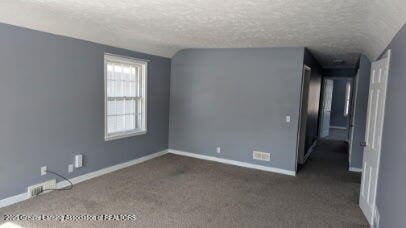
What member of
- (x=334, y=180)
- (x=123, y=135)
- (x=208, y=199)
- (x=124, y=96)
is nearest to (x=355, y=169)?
(x=334, y=180)

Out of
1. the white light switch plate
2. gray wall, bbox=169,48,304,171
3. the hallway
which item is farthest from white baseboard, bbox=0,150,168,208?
the hallway

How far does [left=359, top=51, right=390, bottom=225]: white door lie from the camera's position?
109 inches

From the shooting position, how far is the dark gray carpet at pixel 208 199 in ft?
9.70

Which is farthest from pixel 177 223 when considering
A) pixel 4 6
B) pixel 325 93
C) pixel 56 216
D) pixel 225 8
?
pixel 325 93

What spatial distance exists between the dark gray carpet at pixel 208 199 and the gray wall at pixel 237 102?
54cm

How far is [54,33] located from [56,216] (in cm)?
228

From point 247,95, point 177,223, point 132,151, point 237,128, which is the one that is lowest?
point 177,223

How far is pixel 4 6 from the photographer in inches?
101

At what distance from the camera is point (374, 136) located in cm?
302

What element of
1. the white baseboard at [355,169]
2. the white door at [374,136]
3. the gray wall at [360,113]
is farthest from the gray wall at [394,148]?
the white baseboard at [355,169]

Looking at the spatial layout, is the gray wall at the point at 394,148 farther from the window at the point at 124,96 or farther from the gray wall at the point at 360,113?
the window at the point at 124,96

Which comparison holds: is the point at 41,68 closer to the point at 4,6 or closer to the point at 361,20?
the point at 4,6

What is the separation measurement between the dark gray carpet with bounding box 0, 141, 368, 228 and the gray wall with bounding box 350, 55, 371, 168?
44cm

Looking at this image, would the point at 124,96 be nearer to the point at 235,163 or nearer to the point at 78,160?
the point at 78,160
